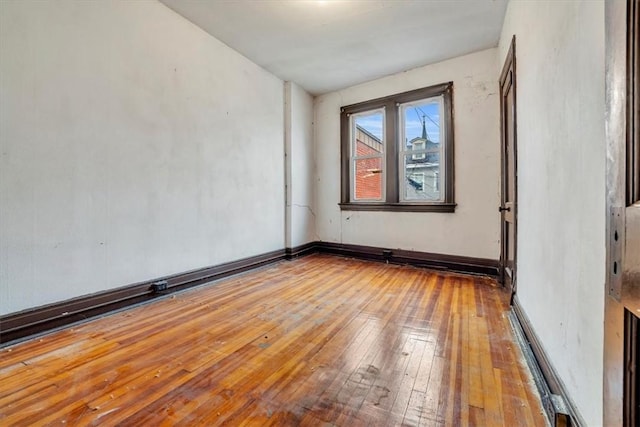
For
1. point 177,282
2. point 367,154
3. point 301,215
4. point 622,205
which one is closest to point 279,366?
point 622,205

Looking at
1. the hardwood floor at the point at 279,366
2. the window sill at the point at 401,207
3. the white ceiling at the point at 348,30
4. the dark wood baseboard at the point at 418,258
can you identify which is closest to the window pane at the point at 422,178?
the window sill at the point at 401,207

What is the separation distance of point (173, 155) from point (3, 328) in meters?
1.76

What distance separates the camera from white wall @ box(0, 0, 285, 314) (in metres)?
1.92

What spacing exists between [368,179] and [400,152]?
0.66m

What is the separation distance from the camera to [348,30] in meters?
3.19

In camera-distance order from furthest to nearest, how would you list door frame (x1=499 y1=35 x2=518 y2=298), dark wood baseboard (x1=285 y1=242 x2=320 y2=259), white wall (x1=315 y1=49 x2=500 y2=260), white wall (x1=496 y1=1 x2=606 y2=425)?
dark wood baseboard (x1=285 y1=242 x2=320 y2=259), white wall (x1=315 y1=49 x2=500 y2=260), door frame (x1=499 y1=35 x2=518 y2=298), white wall (x1=496 y1=1 x2=606 y2=425)

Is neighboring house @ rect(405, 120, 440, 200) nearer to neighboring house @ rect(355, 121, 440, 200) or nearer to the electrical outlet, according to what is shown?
neighboring house @ rect(355, 121, 440, 200)

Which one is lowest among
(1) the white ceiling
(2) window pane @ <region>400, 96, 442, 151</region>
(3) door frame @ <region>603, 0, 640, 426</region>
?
(3) door frame @ <region>603, 0, 640, 426</region>

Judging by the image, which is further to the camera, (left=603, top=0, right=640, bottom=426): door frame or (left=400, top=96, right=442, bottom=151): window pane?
(left=400, top=96, right=442, bottom=151): window pane

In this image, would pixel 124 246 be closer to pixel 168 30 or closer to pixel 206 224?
pixel 206 224

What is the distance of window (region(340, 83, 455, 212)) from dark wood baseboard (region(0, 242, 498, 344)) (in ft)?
2.25

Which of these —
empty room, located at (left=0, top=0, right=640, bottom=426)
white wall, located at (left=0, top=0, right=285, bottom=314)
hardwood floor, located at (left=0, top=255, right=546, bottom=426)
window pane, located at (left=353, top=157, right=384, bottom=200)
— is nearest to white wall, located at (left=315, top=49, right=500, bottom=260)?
empty room, located at (left=0, top=0, right=640, bottom=426)

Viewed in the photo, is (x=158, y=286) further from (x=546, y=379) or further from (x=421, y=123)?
(x=421, y=123)

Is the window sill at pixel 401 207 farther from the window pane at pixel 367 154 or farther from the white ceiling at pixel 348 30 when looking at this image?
the white ceiling at pixel 348 30
